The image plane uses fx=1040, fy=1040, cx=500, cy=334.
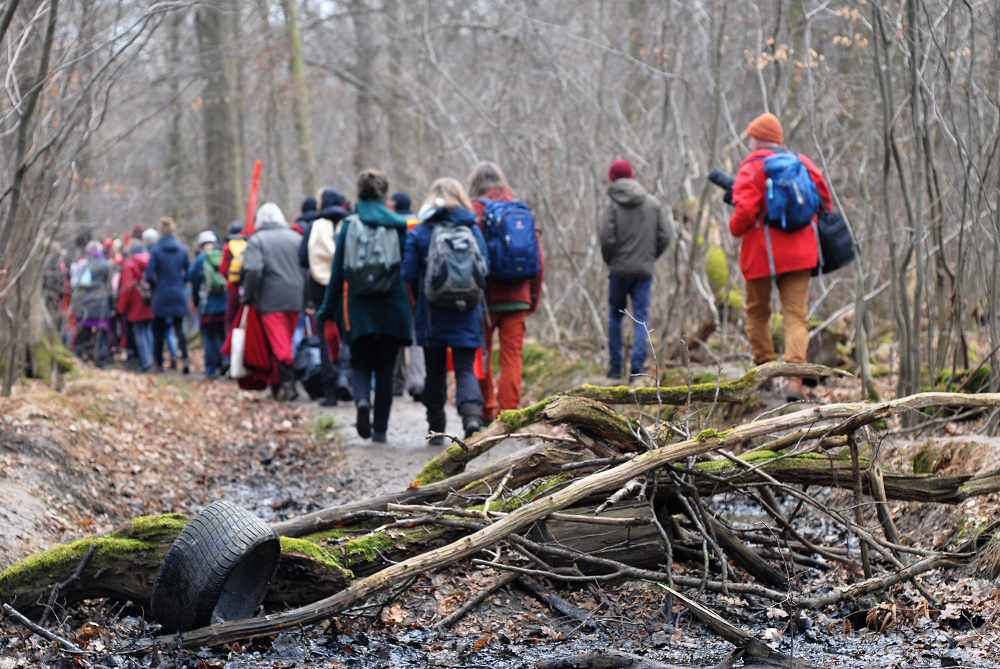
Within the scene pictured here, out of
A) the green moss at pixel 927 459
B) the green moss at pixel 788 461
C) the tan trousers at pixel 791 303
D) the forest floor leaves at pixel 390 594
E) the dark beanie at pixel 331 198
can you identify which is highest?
the dark beanie at pixel 331 198

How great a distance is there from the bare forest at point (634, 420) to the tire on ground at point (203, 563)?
10 centimetres

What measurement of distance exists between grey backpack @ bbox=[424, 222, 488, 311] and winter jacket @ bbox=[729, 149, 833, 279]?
202 cm

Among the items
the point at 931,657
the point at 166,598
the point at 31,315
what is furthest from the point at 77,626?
the point at 31,315

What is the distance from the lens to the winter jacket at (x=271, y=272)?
11.7m

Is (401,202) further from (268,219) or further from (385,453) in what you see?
(385,453)

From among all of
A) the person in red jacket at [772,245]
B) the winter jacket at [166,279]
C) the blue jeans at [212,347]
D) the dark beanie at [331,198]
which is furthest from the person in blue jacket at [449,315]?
the winter jacket at [166,279]

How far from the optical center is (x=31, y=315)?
10812mm

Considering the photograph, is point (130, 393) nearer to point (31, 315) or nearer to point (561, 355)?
point (31, 315)

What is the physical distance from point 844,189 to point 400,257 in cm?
616

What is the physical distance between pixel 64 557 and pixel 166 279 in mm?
12159

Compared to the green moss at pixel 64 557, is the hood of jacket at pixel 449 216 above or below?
above

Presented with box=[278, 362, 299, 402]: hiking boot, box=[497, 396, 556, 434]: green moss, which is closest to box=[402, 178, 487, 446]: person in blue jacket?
box=[497, 396, 556, 434]: green moss

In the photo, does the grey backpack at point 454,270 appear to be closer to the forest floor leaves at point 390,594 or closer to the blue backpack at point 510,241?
the blue backpack at point 510,241

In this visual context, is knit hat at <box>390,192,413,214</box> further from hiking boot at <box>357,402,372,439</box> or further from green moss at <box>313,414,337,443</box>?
hiking boot at <box>357,402,372,439</box>
